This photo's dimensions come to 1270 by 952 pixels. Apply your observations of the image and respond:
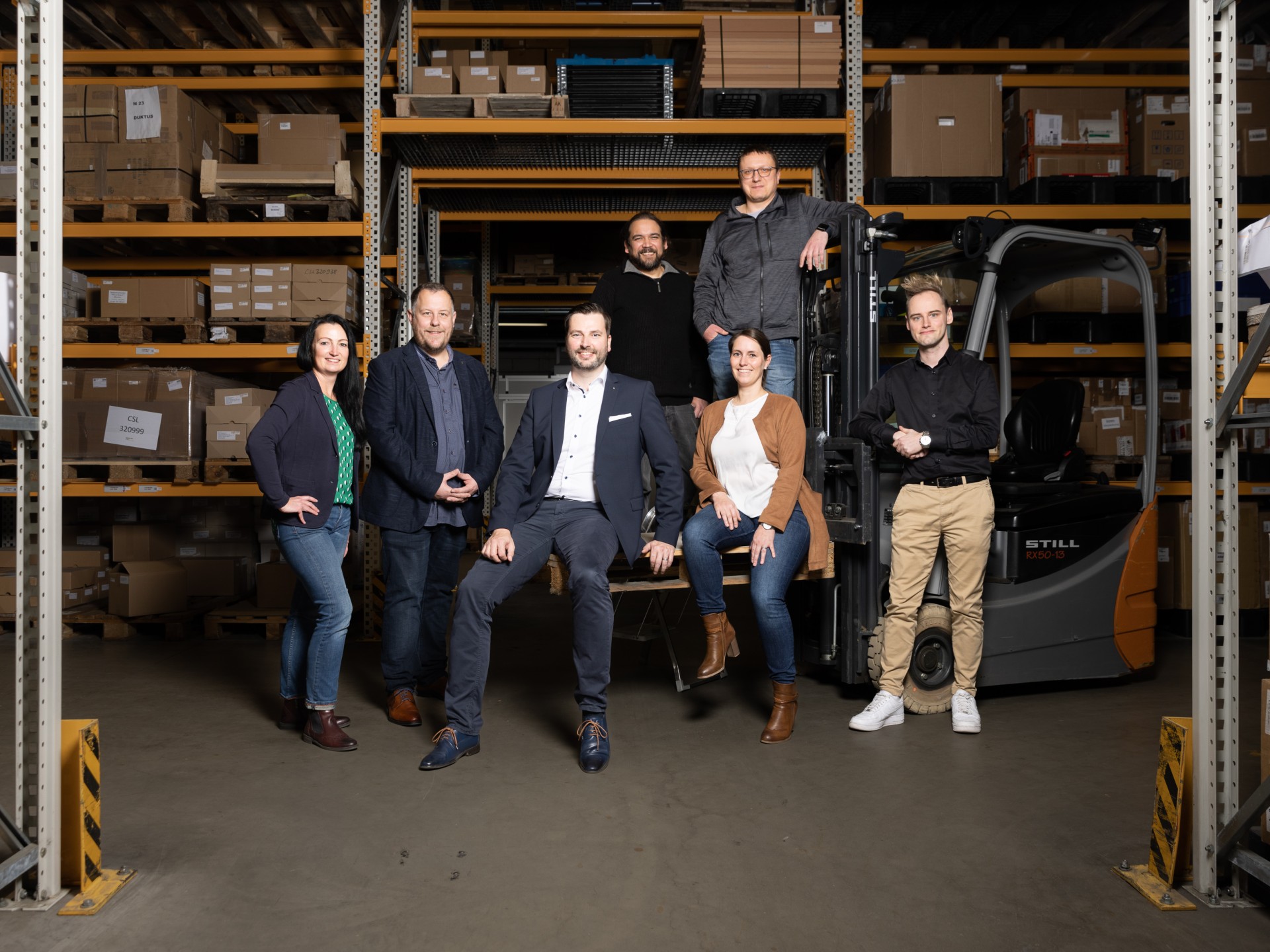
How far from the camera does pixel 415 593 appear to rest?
4.54m

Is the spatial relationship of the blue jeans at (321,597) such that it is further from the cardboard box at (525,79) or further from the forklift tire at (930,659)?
the cardboard box at (525,79)

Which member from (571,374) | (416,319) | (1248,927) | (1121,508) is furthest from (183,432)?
(1248,927)

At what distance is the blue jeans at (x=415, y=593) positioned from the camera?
452cm

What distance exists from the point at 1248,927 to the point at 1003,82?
652 cm

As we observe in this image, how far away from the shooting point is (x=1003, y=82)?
7.22m

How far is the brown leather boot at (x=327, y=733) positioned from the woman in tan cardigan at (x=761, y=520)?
5.40ft

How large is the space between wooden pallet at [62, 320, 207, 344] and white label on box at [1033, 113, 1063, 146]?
639 cm

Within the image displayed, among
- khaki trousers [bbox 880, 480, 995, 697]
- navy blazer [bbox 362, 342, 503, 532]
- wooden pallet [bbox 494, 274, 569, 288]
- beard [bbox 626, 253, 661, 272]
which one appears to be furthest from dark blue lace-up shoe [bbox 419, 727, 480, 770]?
wooden pallet [bbox 494, 274, 569, 288]

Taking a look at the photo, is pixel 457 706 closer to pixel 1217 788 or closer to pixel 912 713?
pixel 912 713

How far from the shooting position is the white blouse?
436 cm

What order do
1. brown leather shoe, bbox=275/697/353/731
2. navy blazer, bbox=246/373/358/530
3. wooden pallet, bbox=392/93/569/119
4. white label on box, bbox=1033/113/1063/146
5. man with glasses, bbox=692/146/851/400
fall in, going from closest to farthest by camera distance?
navy blazer, bbox=246/373/358/530
brown leather shoe, bbox=275/697/353/731
man with glasses, bbox=692/146/851/400
wooden pallet, bbox=392/93/569/119
white label on box, bbox=1033/113/1063/146

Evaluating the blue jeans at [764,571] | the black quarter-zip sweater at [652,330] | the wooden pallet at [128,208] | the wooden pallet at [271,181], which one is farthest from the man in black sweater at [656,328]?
the wooden pallet at [128,208]

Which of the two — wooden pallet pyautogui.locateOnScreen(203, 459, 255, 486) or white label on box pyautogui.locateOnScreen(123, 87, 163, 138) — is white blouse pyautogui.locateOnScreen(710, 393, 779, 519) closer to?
wooden pallet pyautogui.locateOnScreen(203, 459, 255, 486)

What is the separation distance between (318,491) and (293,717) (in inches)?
47.9
